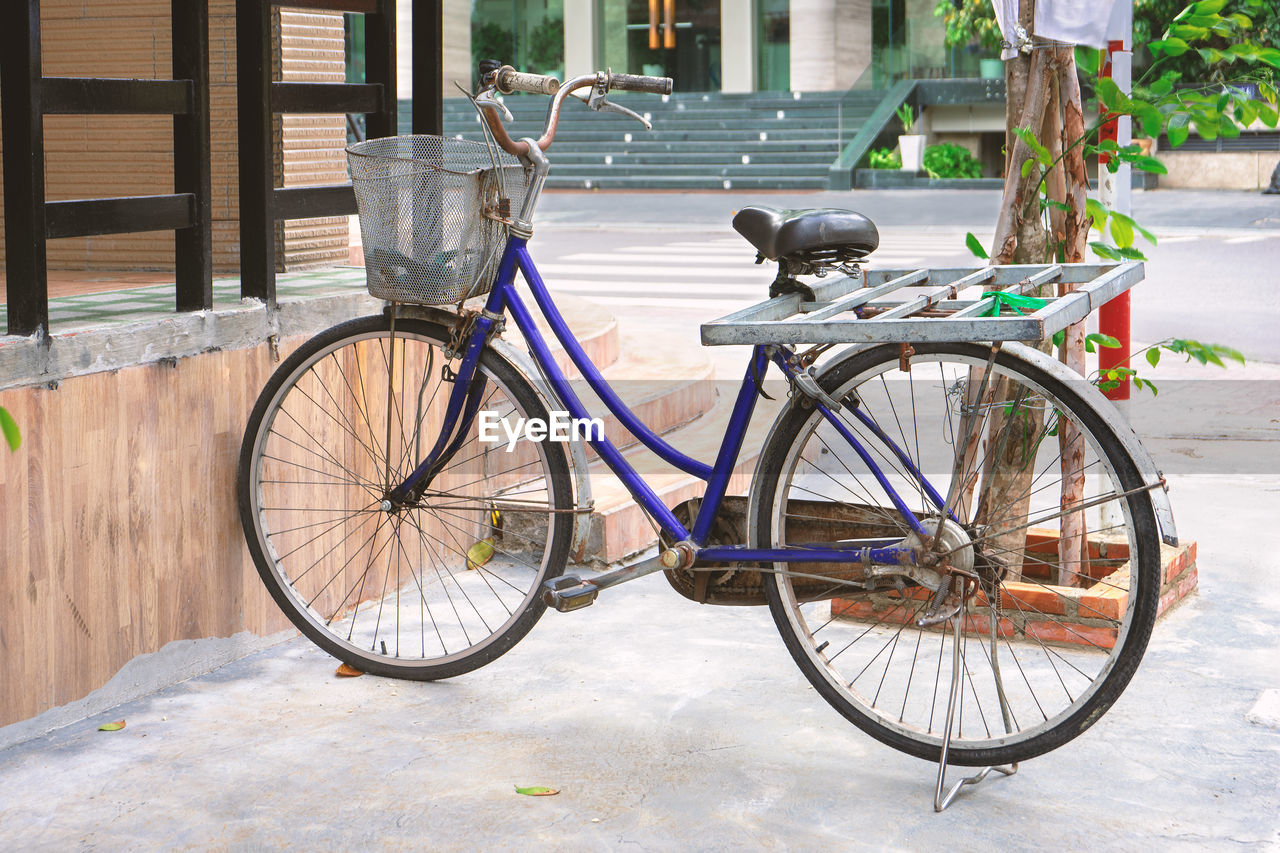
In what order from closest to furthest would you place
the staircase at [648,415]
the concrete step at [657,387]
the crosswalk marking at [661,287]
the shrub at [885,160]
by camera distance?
the staircase at [648,415] → the concrete step at [657,387] → the crosswalk marking at [661,287] → the shrub at [885,160]

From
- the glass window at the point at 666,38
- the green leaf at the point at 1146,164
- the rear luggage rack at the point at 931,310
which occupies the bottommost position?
the rear luggage rack at the point at 931,310

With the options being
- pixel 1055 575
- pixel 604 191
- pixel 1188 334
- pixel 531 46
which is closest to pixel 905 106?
pixel 604 191

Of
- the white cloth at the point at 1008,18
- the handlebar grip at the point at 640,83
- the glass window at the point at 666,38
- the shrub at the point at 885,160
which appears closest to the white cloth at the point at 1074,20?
the white cloth at the point at 1008,18

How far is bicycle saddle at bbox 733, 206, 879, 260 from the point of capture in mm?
3225

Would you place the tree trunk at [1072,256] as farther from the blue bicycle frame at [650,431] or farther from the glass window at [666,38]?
the glass window at [666,38]

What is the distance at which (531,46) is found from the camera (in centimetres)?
3525

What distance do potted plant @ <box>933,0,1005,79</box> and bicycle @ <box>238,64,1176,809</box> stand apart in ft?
78.7

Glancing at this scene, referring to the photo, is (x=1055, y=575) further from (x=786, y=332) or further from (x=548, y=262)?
(x=548, y=262)

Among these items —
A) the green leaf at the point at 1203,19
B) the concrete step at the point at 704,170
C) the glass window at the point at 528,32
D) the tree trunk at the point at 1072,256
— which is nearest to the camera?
the green leaf at the point at 1203,19

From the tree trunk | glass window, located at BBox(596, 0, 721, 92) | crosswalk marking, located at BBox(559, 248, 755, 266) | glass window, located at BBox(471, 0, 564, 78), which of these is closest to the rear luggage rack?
the tree trunk

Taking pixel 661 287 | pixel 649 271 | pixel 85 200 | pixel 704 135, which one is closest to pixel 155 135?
pixel 85 200

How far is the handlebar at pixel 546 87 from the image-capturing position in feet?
11.3

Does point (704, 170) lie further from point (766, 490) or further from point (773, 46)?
point (766, 490)

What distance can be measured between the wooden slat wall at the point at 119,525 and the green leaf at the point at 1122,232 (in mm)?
2267
